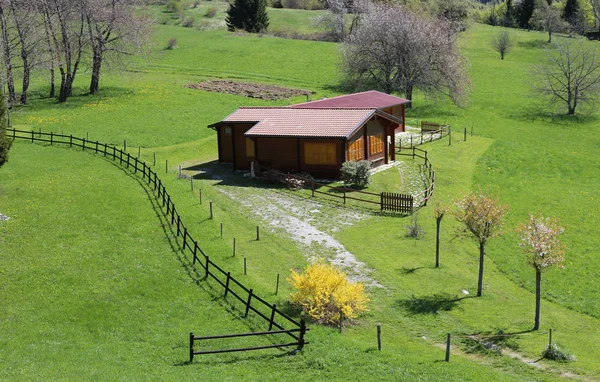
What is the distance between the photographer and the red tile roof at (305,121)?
45.4 meters

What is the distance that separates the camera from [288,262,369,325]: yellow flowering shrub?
2491cm

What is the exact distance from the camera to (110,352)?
2305cm

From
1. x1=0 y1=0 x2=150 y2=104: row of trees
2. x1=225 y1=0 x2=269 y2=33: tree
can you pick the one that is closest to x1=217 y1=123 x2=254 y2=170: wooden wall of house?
x1=0 y1=0 x2=150 y2=104: row of trees

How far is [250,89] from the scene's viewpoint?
77.6 metres

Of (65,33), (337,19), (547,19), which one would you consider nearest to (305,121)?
(65,33)

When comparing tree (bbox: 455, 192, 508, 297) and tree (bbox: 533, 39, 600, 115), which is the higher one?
tree (bbox: 533, 39, 600, 115)

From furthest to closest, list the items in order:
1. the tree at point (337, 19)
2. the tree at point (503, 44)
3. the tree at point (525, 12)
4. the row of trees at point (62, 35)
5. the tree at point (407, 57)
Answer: the tree at point (525, 12) < the tree at point (337, 19) < the tree at point (503, 44) < the tree at point (407, 57) < the row of trees at point (62, 35)

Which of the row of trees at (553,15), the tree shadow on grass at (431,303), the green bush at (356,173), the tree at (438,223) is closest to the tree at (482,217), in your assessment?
the tree shadow on grass at (431,303)

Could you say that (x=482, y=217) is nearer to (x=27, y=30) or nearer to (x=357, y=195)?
(x=357, y=195)

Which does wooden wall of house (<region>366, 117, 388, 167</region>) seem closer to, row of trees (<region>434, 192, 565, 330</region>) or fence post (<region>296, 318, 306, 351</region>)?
row of trees (<region>434, 192, 565, 330</region>)

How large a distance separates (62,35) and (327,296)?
52761 mm

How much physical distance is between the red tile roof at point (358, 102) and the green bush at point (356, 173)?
1085 cm

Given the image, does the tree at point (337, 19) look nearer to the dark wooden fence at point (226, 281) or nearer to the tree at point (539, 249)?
the dark wooden fence at point (226, 281)

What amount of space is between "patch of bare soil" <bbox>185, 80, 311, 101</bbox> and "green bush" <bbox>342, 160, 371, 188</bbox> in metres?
31.3
